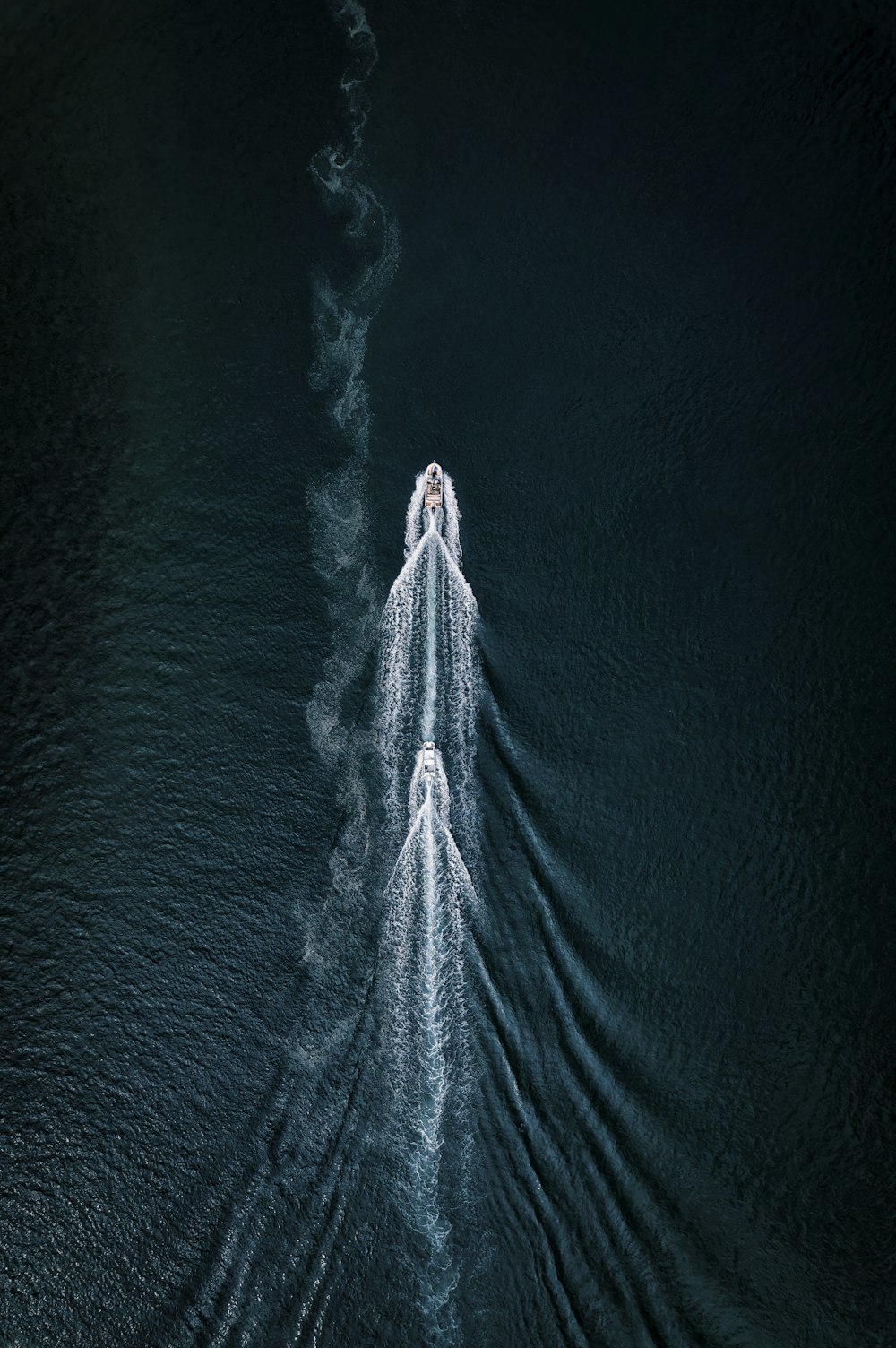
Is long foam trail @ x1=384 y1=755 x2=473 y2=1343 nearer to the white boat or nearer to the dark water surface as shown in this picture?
the dark water surface

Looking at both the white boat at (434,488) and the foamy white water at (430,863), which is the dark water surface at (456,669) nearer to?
the foamy white water at (430,863)

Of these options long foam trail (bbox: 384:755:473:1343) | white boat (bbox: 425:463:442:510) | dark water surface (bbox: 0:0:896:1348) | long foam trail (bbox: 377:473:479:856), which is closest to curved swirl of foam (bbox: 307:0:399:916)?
dark water surface (bbox: 0:0:896:1348)

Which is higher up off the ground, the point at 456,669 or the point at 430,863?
the point at 456,669

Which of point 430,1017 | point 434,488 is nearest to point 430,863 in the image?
point 430,1017

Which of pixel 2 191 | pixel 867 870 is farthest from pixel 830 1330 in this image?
pixel 2 191

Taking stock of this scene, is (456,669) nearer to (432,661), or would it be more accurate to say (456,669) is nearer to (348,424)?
(432,661)
